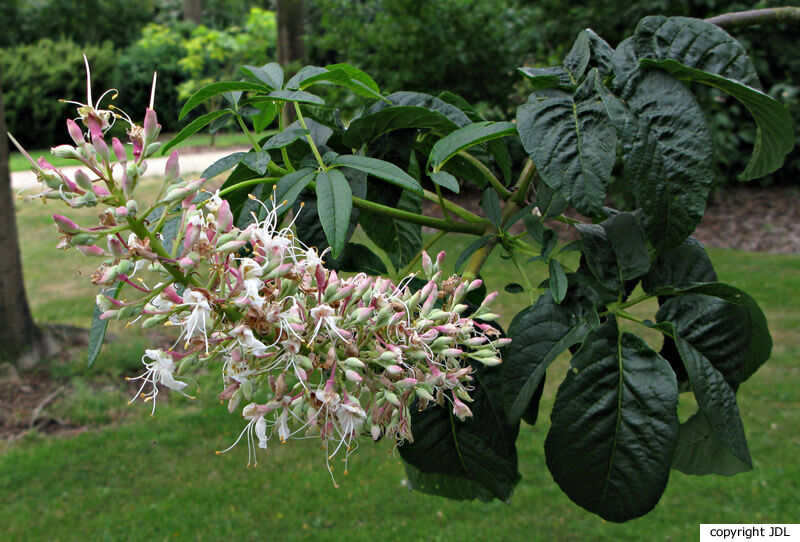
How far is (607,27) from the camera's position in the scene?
9039 mm

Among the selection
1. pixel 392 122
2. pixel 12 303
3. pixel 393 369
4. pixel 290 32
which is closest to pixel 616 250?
pixel 392 122

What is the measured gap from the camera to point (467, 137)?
110 centimetres

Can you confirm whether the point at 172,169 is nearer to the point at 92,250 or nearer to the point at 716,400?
the point at 92,250

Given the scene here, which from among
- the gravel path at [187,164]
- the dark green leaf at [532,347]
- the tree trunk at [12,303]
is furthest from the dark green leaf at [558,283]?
the gravel path at [187,164]

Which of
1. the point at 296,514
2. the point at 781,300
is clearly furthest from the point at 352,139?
the point at 781,300

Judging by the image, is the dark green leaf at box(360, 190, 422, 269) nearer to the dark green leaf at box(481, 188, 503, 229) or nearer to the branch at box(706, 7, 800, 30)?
the dark green leaf at box(481, 188, 503, 229)

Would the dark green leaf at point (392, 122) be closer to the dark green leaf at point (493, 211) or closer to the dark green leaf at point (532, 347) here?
the dark green leaf at point (493, 211)

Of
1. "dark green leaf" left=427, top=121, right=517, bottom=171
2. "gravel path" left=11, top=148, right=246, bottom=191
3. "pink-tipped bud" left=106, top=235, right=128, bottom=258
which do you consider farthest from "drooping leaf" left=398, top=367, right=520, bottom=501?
"gravel path" left=11, top=148, right=246, bottom=191

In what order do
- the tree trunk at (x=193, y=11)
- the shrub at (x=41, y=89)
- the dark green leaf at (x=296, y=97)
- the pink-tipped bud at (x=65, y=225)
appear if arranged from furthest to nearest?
the tree trunk at (x=193, y=11) < the shrub at (x=41, y=89) < the dark green leaf at (x=296, y=97) < the pink-tipped bud at (x=65, y=225)

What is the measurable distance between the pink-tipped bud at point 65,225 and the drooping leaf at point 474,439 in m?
0.65

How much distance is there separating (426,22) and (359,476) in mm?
6890

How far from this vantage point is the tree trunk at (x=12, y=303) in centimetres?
591

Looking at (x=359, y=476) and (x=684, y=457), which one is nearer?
(x=684, y=457)

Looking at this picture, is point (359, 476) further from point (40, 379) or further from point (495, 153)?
point (495, 153)
